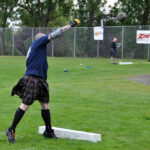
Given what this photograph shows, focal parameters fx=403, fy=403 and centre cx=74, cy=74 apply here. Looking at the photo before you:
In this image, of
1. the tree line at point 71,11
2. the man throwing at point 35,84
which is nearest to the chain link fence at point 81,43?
the tree line at point 71,11

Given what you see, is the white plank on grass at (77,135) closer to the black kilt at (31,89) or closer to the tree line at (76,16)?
the black kilt at (31,89)

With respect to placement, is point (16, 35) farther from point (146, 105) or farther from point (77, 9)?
point (146, 105)

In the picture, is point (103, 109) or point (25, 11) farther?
point (25, 11)

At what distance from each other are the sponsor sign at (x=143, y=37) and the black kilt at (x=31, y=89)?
85.9 ft

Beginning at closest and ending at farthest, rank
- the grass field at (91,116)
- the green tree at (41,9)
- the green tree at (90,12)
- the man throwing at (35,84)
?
the grass field at (91,116) < the man throwing at (35,84) < the green tree at (90,12) < the green tree at (41,9)

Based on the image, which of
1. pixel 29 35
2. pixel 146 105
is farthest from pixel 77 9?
pixel 146 105

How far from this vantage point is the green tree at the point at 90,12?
39844 millimetres

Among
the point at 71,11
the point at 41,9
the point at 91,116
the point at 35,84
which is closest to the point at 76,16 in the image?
the point at 71,11

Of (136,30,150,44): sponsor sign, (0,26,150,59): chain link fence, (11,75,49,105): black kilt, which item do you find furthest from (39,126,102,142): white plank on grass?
(0,26,150,59): chain link fence

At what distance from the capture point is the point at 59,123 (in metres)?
7.53

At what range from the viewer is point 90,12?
4028cm

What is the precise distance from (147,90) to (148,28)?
20.3 m

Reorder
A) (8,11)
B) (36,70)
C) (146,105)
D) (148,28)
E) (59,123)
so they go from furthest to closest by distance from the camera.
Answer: (8,11) < (148,28) < (146,105) < (59,123) < (36,70)

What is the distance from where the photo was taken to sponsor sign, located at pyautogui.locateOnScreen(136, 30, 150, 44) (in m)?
31.6
